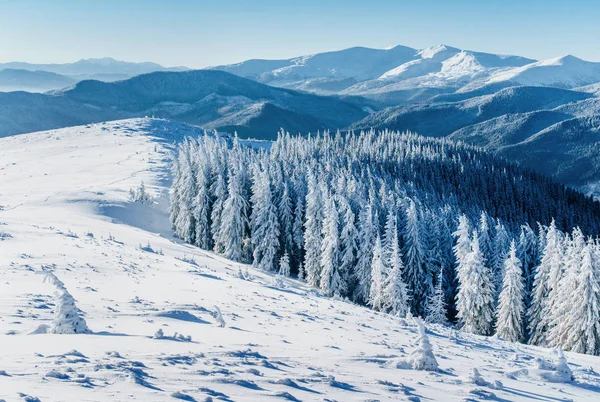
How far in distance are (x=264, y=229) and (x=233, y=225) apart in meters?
3.31

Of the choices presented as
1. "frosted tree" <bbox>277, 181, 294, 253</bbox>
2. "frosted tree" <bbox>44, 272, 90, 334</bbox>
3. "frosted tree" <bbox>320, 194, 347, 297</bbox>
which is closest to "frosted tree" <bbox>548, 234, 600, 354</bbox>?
"frosted tree" <bbox>320, 194, 347, 297</bbox>

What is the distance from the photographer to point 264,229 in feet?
176

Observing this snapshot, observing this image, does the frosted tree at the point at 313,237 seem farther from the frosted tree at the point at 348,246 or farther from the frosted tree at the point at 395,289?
the frosted tree at the point at 395,289

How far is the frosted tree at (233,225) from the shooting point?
53562 millimetres

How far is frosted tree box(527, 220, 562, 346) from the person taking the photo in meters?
39.9

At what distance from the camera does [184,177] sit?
63.8m

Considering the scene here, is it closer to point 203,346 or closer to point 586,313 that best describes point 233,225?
point 586,313

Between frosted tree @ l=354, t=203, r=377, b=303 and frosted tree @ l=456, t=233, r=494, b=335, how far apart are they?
8.68 meters

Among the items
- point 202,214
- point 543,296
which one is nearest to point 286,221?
point 202,214

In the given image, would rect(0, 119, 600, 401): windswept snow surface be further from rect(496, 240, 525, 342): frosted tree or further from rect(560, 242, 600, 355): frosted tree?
rect(496, 240, 525, 342): frosted tree

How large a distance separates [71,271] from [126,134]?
11931 centimetres

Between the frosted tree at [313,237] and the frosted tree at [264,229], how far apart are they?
3388 millimetres

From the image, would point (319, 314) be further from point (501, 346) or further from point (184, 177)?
point (184, 177)

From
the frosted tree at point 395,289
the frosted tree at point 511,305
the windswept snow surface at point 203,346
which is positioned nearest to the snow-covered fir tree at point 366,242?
the frosted tree at point 395,289
